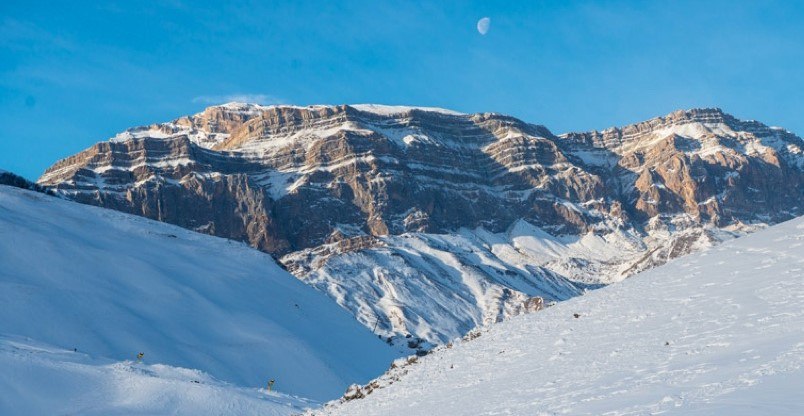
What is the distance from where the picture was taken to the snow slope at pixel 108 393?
34.9 m

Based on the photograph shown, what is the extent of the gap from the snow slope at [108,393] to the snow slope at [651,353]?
9069 mm

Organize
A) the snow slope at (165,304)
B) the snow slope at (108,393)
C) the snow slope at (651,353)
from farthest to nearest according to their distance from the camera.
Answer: the snow slope at (165,304) < the snow slope at (108,393) < the snow slope at (651,353)

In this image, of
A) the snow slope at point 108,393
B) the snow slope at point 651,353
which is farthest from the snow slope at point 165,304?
the snow slope at point 651,353

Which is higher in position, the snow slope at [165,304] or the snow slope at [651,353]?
the snow slope at [165,304]

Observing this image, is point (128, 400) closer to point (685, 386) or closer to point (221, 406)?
point (221, 406)

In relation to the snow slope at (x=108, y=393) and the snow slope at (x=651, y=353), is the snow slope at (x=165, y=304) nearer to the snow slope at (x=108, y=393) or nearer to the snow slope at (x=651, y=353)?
the snow slope at (x=108, y=393)

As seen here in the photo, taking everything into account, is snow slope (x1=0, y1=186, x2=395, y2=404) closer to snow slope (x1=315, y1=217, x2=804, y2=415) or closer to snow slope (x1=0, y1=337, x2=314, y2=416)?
snow slope (x1=0, y1=337, x2=314, y2=416)

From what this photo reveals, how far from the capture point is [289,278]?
9700cm

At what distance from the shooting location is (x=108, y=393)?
119 feet

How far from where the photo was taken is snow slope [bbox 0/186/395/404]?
61.3 metres

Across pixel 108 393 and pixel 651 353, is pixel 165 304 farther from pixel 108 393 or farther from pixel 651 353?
pixel 651 353

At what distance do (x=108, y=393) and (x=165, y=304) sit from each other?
117 feet

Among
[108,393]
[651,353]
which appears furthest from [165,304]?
[651,353]

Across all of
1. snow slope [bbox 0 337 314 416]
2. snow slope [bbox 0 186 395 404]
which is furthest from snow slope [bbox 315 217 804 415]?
snow slope [bbox 0 186 395 404]
